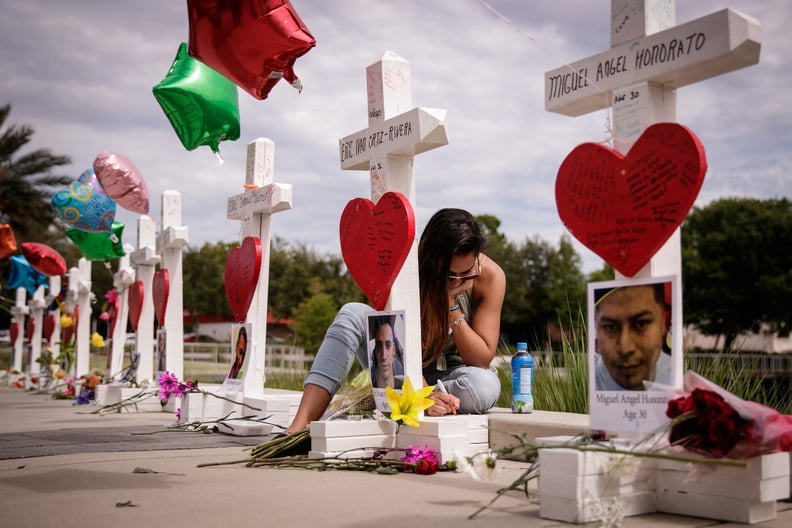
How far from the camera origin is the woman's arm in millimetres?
4141

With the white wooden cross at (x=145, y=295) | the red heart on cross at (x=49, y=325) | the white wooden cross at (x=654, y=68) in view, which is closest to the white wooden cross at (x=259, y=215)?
the white wooden cross at (x=145, y=295)

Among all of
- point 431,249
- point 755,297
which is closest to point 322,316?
point 755,297

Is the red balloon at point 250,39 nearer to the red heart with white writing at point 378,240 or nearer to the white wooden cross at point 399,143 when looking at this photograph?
the white wooden cross at point 399,143

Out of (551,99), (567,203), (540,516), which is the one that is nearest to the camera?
(540,516)

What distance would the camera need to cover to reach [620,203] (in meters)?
2.77

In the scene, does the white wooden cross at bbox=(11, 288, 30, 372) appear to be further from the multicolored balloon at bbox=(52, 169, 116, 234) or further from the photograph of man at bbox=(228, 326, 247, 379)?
the photograph of man at bbox=(228, 326, 247, 379)

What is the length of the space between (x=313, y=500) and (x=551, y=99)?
6.06 feet

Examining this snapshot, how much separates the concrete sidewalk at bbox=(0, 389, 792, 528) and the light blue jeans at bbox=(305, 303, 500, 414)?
36cm

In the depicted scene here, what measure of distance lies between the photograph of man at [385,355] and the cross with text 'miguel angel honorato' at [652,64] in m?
1.42

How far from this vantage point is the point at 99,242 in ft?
31.2

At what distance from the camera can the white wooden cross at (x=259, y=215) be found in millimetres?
5559

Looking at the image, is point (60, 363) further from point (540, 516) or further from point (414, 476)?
point (540, 516)

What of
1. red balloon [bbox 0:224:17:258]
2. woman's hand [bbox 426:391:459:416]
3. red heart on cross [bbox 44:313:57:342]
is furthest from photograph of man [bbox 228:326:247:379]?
red balloon [bbox 0:224:17:258]

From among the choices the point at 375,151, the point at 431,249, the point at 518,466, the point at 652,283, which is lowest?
the point at 518,466
